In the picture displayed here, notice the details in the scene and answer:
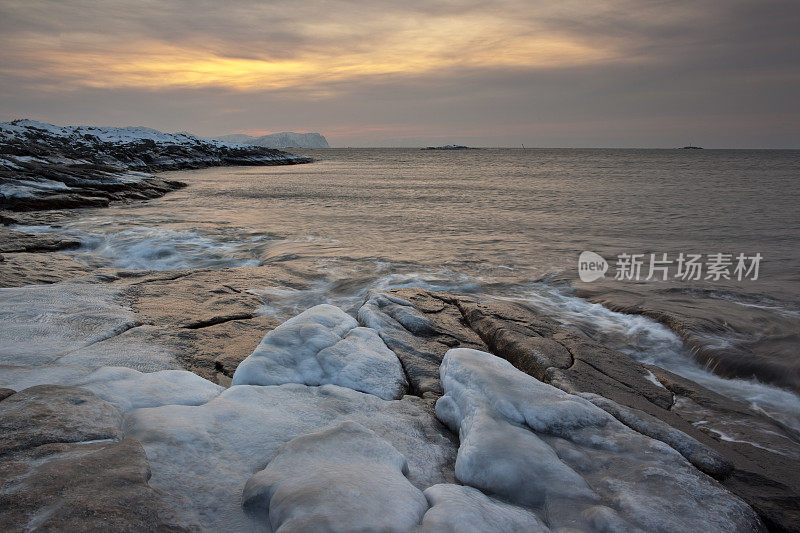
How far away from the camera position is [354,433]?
9.73ft

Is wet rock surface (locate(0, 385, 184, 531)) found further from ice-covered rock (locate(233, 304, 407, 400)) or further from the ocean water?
the ocean water

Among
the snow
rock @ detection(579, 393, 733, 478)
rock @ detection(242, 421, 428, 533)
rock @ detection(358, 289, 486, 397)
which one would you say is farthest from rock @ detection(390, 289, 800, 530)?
the snow

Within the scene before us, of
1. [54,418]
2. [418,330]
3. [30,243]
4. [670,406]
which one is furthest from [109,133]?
[670,406]

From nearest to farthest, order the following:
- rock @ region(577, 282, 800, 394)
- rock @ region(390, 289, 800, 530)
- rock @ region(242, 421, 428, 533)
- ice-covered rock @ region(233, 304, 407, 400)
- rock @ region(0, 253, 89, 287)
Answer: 1. rock @ region(242, 421, 428, 533)
2. rock @ region(390, 289, 800, 530)
3. ice-covered rock @ region(233, 304, 407, 400)
4. rock @ region(577, 282, 800, 394)
5. rock @ region(0, 253, 89, 287)

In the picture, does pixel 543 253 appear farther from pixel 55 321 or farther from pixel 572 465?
pixel 55 321

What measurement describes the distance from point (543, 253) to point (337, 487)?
35.7 ft

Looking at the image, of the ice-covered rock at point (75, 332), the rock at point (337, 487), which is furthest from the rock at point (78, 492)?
the ice-covered rock at point (75, 332)

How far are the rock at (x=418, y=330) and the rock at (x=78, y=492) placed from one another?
2.59 m

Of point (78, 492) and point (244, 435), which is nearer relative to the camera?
point (78, 492)

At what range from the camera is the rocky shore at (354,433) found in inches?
89.2

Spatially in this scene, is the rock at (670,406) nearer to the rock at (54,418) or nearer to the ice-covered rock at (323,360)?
the ice-covered rock at (323,360)

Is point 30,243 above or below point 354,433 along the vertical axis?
above

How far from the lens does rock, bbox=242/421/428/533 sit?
84.4 inches

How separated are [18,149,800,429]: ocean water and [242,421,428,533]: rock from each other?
4267mm
